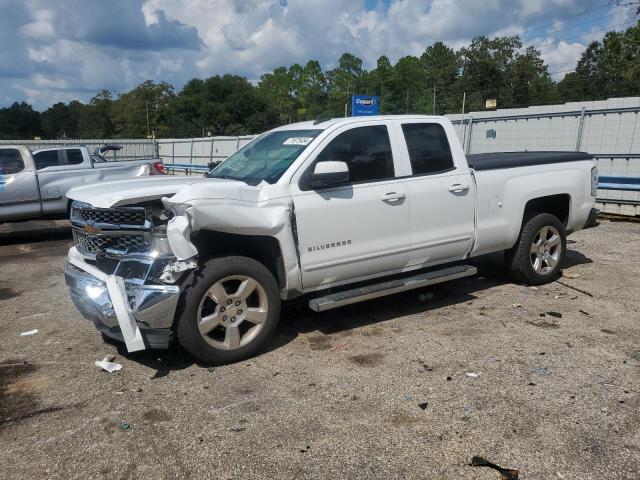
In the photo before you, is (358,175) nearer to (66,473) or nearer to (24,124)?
(66,473)

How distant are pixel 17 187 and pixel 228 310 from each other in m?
8.01

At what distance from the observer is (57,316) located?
568 cm

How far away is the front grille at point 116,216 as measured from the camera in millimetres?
4230

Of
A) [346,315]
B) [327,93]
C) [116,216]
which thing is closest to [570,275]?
[346,315]

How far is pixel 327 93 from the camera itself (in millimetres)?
111000

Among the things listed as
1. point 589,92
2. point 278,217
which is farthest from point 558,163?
point 589,92

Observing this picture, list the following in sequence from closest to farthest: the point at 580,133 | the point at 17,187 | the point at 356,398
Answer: the point at 356,398, the point at 17,187, the point at 580,133

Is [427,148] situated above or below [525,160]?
above

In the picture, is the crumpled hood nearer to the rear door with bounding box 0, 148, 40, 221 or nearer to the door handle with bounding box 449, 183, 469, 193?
the door handle with bounding box 449, 183, 469, 193

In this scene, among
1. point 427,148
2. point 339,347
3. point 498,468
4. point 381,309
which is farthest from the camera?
point 381,309

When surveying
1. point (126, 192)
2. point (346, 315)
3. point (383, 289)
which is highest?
point (126, 192)

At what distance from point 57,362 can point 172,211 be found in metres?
1.70

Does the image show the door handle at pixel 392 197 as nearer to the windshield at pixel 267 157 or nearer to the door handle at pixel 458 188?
the door handle at pixel 458 188

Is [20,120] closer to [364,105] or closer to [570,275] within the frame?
[364,105]
